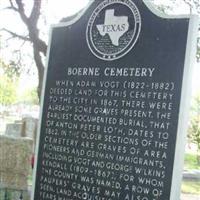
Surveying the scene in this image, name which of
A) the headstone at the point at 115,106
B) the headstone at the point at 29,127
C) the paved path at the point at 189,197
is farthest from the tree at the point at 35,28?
the headstone at the point at 115,106

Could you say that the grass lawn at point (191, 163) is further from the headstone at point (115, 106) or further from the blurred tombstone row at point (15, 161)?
the headstone at point (115, 106)

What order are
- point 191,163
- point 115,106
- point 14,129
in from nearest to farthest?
point 115,106 → point 14,129 → point 191,163

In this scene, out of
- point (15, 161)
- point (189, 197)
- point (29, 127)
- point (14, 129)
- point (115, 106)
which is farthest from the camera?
point (14, 129)

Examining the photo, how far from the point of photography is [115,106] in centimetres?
474

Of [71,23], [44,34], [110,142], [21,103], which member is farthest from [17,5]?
[21,103]

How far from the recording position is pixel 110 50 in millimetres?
4852

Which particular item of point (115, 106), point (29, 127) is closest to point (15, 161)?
point (115, 106)

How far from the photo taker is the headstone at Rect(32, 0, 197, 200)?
4453 millimetres

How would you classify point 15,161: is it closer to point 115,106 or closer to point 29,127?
point 115,106

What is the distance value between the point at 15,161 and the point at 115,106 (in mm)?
5396

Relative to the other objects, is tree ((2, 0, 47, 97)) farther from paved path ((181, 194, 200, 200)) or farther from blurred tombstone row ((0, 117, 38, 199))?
paved path ((181, 194, 200, 200))

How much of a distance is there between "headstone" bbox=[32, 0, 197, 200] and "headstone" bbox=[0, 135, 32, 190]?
452 cm

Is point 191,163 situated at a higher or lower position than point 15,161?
lower

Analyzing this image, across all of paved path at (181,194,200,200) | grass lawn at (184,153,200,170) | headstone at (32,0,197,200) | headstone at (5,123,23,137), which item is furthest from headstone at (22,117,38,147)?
headstone at (32,0,197,200)
